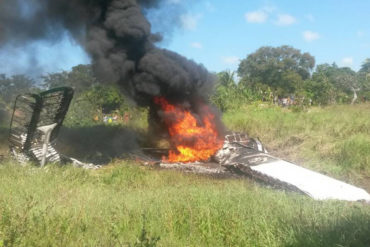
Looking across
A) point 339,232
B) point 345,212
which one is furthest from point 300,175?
point 339,232

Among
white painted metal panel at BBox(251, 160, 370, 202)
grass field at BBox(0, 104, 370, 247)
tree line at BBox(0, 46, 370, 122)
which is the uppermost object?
tree line at BBox(0, 46, 370, 122)

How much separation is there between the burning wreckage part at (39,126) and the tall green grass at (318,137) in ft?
21.3

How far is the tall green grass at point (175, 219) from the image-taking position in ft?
14.2

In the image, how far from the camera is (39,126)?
1002 centimetres

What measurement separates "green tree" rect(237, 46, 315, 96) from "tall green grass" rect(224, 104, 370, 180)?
4252 cm

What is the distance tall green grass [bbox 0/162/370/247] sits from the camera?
4.32m

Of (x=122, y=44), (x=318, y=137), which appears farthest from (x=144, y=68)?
(x=318, y=137)

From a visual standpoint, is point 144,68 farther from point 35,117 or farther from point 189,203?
point 189,203

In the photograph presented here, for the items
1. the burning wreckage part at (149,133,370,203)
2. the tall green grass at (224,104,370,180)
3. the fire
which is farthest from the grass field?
the tall green grass at (224,104,370,180)

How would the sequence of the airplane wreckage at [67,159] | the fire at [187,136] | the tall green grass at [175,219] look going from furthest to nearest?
1. the fire at [187,136]
2. the airplane wreckage at [67,159]
3. the tall green grass at [175,219]

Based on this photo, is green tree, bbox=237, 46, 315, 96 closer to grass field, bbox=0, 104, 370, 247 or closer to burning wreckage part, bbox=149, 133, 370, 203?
burning wreckage part, bbox=149, 133, 370, 203

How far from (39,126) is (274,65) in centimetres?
5387

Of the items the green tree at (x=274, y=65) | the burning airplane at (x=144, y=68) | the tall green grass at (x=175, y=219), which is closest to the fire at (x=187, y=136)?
the burning airplane at (x=144, y=68)

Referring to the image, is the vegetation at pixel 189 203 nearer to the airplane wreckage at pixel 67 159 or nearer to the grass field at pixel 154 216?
the grass field at pixel 154 216
